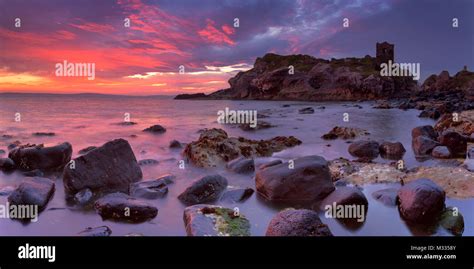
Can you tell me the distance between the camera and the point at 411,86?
341 feet

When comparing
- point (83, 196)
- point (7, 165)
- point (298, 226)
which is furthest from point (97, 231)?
point (7, 165)

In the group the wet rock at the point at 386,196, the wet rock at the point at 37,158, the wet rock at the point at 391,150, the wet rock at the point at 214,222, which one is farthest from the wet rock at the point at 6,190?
the wet rock at the point at 391,150

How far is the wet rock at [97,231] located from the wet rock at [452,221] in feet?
16.9

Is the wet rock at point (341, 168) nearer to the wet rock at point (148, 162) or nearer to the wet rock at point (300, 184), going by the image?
Answer: the wet rock at point (300, 184)

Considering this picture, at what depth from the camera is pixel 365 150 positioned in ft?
39.1

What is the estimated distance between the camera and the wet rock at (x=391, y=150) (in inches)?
460

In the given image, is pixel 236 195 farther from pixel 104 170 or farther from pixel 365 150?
pixel 365 150

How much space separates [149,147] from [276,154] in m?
5.43

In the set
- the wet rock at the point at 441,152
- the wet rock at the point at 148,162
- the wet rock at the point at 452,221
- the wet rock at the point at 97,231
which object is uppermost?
the wet rock at the point at 441,152

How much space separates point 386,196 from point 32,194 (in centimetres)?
665

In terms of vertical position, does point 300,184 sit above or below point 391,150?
below

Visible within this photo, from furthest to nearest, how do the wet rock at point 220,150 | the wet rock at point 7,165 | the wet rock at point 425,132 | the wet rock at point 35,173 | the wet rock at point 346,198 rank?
the wet rock at point 425,132
the wet rock at point 220,150
the wet rock at point 7,165
the wet rock at point 35,173
the wet rock at point 346,198
